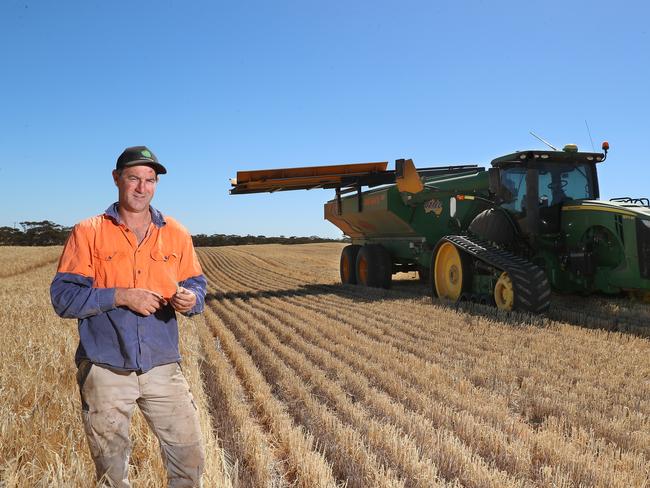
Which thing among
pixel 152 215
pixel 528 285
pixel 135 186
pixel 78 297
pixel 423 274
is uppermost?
pixel 135 186

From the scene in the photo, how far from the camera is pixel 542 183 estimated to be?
8.45 m

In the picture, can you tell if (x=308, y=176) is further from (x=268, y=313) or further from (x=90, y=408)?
(x=90, y=408)

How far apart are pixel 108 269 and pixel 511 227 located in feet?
25.0

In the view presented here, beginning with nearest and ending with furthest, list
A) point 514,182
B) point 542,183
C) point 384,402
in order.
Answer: point 384,402 < point 542,183 < point 514,182

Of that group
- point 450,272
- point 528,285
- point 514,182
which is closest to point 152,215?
point 528,285

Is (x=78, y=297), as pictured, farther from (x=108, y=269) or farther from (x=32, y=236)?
(x=32, y=236)

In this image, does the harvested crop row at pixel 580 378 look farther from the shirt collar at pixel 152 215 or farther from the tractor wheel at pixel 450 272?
the shirt collar at pixel 152 215

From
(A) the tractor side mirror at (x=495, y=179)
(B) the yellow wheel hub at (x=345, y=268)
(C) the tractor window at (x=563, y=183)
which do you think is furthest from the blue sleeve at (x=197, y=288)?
(B) the yellow wheel hub at (x=345, y=268)

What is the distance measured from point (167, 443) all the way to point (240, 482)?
925 millimetres

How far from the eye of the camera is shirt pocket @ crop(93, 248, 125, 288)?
2320 mm

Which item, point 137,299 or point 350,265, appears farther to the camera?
point 350,265

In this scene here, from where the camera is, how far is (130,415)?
228 cm

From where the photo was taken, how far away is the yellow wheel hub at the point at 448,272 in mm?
9344

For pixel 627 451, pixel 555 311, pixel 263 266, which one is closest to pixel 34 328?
pixel 627 451
